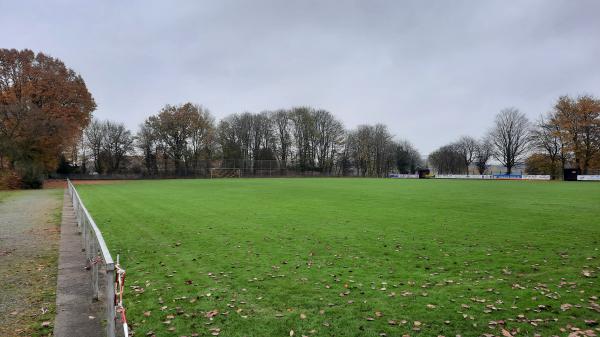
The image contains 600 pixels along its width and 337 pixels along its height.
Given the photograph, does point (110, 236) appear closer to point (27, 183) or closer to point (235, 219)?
point (235, 219)

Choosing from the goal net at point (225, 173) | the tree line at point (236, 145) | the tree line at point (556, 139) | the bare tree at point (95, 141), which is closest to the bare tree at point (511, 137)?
the tree line at point (556, 139)

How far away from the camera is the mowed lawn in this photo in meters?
5.17

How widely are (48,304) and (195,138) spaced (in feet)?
258

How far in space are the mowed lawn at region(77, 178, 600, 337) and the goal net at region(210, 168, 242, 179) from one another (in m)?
68.7

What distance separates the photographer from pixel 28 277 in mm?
7488

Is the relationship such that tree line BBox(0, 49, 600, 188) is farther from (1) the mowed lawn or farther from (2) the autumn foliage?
(1) the mowed lawn

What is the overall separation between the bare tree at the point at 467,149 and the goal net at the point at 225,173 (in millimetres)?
71986

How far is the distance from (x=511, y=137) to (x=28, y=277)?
99.6m

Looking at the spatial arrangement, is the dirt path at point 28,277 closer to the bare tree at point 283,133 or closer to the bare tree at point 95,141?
the bare tree at point 95,141

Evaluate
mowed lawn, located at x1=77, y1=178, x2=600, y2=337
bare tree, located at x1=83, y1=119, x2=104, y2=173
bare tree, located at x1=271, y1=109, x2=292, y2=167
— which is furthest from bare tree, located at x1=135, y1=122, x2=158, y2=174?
mowed lawn, located at x1=77, y1=178, x2=600, y2=337

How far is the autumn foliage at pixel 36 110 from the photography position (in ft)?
127

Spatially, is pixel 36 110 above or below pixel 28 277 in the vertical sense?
above

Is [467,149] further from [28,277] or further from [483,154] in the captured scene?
[28,277]

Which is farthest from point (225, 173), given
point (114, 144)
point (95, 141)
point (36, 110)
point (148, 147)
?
point (36, 110)
